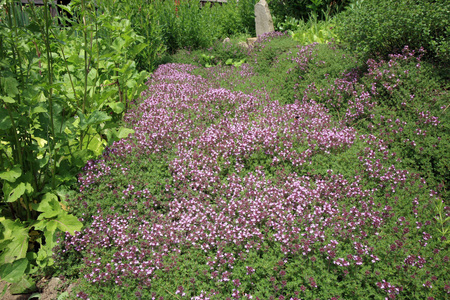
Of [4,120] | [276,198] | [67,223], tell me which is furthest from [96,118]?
[276,198]

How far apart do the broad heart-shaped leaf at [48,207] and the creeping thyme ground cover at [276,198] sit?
0.31 m

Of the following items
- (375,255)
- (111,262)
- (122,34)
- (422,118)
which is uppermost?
(122,34)

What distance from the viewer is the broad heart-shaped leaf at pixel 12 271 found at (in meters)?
2.33

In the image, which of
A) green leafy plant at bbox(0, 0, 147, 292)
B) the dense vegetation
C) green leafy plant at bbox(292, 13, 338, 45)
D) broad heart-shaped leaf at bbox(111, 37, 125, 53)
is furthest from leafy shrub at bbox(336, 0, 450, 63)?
green leafy plant at bbox(0, 0, 147, 292)

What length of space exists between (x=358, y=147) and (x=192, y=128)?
84.3 inches

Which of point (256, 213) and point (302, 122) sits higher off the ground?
point (302, 122)

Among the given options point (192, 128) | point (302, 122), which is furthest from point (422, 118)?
point (192, 128)

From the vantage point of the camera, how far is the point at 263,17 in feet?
31.5

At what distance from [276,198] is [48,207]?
2.11 m

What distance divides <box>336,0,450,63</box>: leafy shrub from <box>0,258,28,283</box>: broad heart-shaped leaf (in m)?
4.92

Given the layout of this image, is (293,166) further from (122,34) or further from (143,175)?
(122,34)

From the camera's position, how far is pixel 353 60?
5.32 metres

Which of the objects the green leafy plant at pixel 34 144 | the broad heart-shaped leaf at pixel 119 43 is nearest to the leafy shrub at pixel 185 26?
the broad heart-shaped leaf at pixel 119 43

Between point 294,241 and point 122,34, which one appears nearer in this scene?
point 294,241
